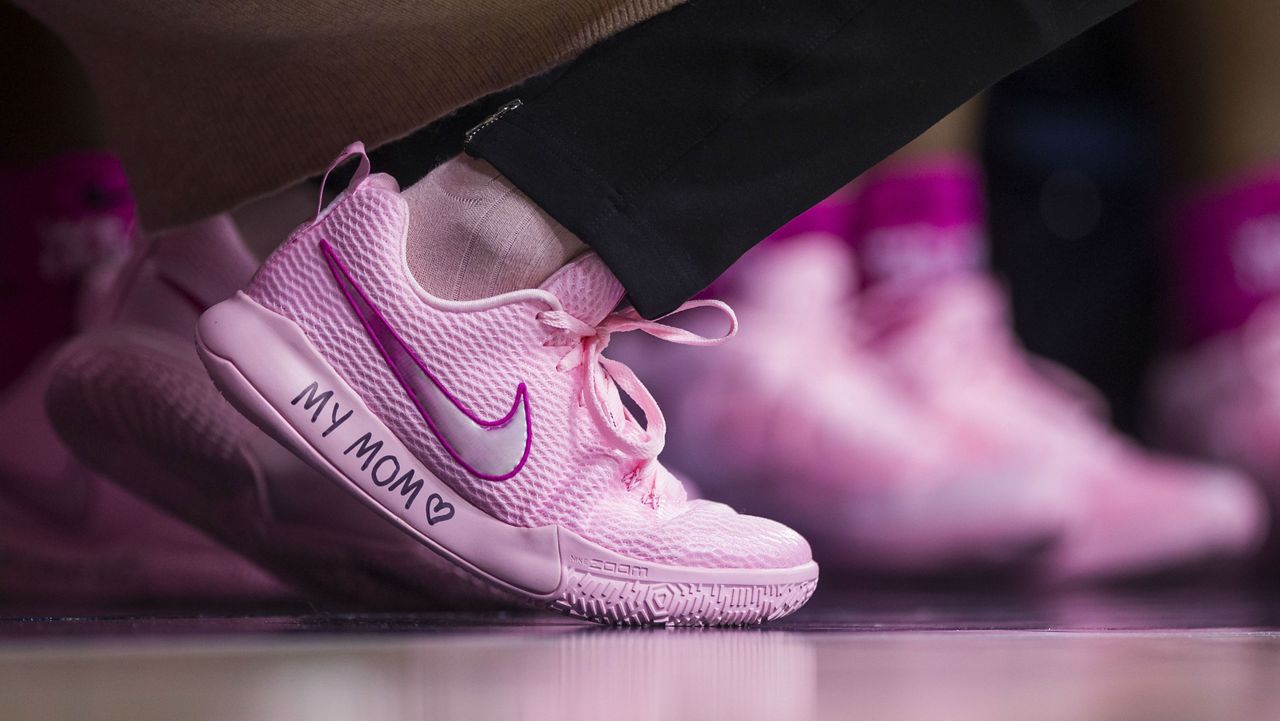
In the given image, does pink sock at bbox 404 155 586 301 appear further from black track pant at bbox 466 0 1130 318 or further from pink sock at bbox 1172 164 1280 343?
pink sock at bbox 1172 164 1280 343

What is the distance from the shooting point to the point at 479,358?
64 centimetres

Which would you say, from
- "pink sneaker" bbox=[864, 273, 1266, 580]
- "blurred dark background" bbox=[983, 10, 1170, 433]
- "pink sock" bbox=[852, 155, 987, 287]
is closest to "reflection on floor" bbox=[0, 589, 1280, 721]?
"pink sneaker" bbox=[864, 273, 1266, 580]

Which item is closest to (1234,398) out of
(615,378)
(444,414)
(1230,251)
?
(1230,251)

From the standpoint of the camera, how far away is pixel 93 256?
1.20m

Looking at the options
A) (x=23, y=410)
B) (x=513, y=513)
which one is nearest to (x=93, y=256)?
(x=23, y=410)

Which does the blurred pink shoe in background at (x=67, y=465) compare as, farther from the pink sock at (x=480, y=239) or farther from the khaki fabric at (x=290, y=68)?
the pink sock at (x=480, y=239)

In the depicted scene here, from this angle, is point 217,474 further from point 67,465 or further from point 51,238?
point 51,238

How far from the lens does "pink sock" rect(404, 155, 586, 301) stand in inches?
25.1

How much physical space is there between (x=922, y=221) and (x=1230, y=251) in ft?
1.57

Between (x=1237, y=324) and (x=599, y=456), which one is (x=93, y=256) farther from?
(x=1237, y=324)

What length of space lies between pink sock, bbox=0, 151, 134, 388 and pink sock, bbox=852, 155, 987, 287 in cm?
85

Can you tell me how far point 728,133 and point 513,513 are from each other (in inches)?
8.5

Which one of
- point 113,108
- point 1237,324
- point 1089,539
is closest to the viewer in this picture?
point 113,108

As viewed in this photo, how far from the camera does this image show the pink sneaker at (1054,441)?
56.3 inches
